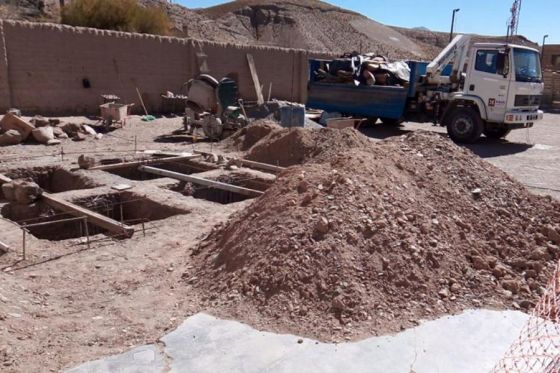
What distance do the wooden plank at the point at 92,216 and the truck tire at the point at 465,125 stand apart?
391 inches

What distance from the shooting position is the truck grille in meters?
12.6

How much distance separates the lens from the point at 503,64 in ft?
40.6

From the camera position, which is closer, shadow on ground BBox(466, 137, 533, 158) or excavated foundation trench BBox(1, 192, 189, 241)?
excavated foundation trench BBox(1, 192, 189, 241)

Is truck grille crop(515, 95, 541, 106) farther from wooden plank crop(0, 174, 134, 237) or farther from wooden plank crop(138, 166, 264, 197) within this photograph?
wooden plank crop(0, 174, 134, 237)

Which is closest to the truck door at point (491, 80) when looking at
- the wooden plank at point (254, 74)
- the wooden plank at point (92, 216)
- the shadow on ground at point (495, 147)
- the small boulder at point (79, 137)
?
the shadow on ground at point (495, 147)

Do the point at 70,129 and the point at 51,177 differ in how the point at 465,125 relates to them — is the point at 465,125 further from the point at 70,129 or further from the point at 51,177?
the point at 51,177

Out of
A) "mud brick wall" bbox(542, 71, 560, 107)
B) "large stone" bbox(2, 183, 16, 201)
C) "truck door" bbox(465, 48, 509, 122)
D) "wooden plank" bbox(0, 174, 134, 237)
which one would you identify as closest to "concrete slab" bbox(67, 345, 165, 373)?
"wooden plank" bbox(0, 174, 134, 237)

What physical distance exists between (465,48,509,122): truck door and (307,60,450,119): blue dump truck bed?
5.20ft

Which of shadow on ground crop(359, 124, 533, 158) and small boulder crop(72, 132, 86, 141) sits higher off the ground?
shadow on ground crop(359, 124, 533, 158)

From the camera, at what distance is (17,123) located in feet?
36.2

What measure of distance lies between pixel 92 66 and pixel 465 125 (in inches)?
401

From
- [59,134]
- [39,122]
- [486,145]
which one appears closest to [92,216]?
[59,134]

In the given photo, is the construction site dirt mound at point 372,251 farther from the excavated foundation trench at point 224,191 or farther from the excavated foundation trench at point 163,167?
the excavated foundation trench at point 163,167

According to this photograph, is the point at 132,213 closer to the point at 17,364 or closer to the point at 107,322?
the point at 107,322
